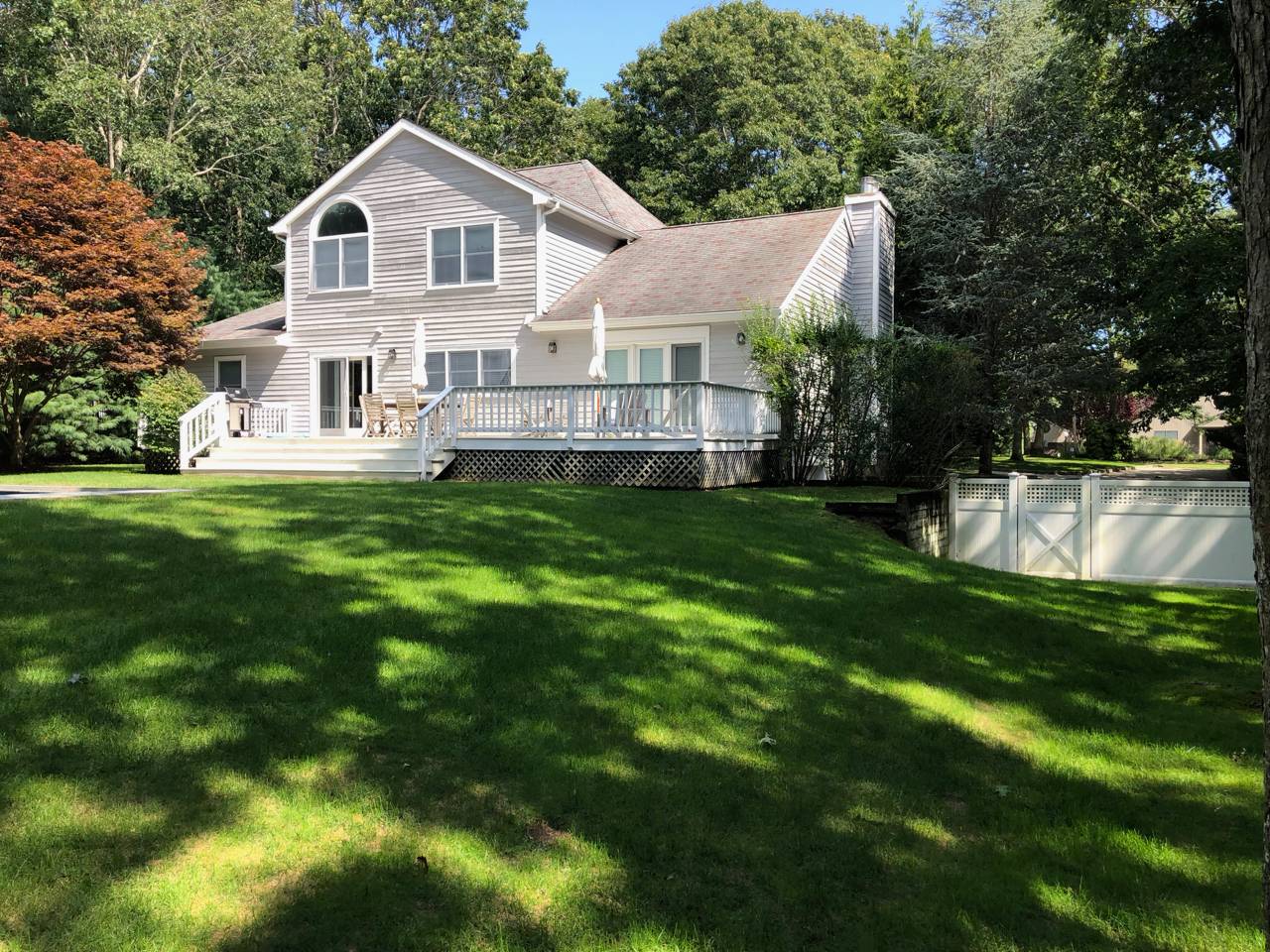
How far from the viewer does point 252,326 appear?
24109 millimetres

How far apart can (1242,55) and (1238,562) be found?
32.7ft

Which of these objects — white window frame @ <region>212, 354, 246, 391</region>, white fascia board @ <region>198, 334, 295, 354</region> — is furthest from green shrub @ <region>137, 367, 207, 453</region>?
white window frame @ <region>212, 354, 246, 391</region>

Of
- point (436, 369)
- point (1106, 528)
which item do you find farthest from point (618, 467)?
point (436, 369)

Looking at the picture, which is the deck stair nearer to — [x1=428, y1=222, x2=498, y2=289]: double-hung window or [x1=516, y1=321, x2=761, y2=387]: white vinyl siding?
[x1=516, y1=321, x2=761, y2=387]: white vinyl siding

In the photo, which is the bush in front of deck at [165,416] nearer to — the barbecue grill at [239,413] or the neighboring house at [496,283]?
the barbecue grill at [239,413]

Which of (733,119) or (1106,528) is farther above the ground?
(733,119)

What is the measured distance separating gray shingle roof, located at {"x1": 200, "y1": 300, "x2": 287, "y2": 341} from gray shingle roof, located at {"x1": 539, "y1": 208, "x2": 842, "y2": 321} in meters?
8.26

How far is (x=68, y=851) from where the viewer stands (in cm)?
296

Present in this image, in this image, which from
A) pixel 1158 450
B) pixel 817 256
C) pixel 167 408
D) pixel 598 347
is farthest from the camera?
pixel 1158 450

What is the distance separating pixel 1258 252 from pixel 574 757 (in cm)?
304

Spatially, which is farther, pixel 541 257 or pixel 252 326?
pixel 252 326

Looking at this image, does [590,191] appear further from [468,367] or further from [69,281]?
[69,281]

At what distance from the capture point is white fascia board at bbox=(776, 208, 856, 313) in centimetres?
1770

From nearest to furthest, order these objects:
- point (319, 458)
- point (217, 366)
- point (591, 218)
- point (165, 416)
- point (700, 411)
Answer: point (700, 411) < point (319, 458) < point (165, 416) < point (591, 218) < point (217, 366)
